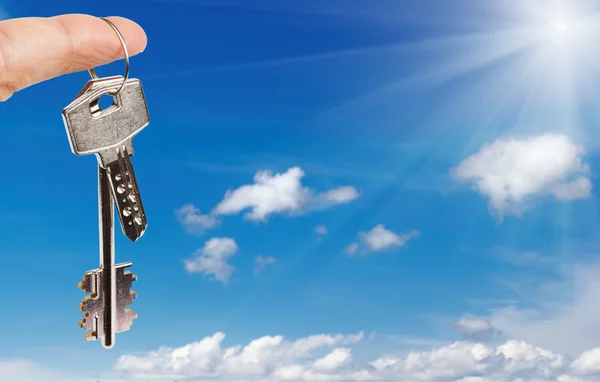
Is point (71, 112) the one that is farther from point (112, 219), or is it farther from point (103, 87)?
point (112, 219)

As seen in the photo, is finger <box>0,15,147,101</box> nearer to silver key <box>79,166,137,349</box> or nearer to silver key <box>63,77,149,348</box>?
silver key <box>63,77,149,348</box>

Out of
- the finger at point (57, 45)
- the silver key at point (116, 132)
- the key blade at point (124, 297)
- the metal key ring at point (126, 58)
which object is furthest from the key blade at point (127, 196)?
the finger at point (57, 45)

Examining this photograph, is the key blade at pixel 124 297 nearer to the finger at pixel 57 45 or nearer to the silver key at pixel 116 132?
the silver key at pixel 116 132

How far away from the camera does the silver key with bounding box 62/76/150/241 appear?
14.6 feet

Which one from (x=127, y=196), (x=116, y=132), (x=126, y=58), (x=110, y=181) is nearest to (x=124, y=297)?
(x=127, y=196)

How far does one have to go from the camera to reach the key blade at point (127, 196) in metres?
4.82

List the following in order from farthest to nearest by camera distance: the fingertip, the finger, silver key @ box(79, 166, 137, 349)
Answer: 1. silver key @ box(79, 166, 137, 349)
2. the fingertip
3. the finger

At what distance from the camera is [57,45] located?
15.0ft

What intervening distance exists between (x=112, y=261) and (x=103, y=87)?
4.25 ft

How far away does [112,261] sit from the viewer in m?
5.01

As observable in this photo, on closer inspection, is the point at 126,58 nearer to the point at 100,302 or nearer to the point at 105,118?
the point at 105,118

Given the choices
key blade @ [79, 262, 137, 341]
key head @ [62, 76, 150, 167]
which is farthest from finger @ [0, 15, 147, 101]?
key blade @ [79, 262, 137, 341]

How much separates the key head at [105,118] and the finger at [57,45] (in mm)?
285

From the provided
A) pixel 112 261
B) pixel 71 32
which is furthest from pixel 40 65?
pixel 112 261
